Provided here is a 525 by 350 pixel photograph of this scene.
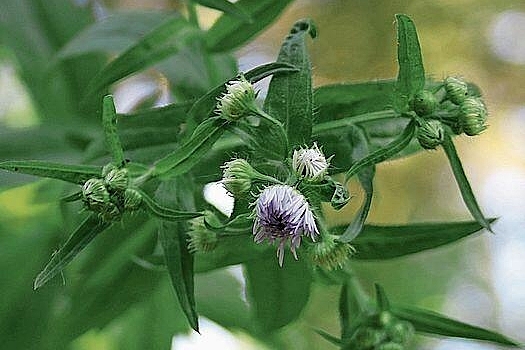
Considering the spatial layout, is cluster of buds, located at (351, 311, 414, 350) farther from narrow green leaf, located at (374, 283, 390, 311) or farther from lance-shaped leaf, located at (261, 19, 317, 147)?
lance-shaped leaf, located at (261, 19, 317, 147)

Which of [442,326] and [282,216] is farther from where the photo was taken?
[442,326]

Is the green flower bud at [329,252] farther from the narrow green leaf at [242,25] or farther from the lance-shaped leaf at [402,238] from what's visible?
the narrow green leaf at [242,25]

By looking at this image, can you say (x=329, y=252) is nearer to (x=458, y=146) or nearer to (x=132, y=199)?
(x=132, y=199)

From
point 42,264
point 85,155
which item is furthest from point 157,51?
point 42,264

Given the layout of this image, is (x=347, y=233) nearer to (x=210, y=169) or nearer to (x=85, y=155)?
(x=210, y=169)

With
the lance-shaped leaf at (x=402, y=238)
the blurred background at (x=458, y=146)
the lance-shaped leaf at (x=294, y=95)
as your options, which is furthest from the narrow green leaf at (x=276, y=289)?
the blurred background at (x=458, y=146)

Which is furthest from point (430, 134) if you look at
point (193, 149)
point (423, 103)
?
point (193, 149)

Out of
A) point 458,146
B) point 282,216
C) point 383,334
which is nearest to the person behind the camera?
point 282,216

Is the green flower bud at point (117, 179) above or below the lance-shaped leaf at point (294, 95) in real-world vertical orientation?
below
